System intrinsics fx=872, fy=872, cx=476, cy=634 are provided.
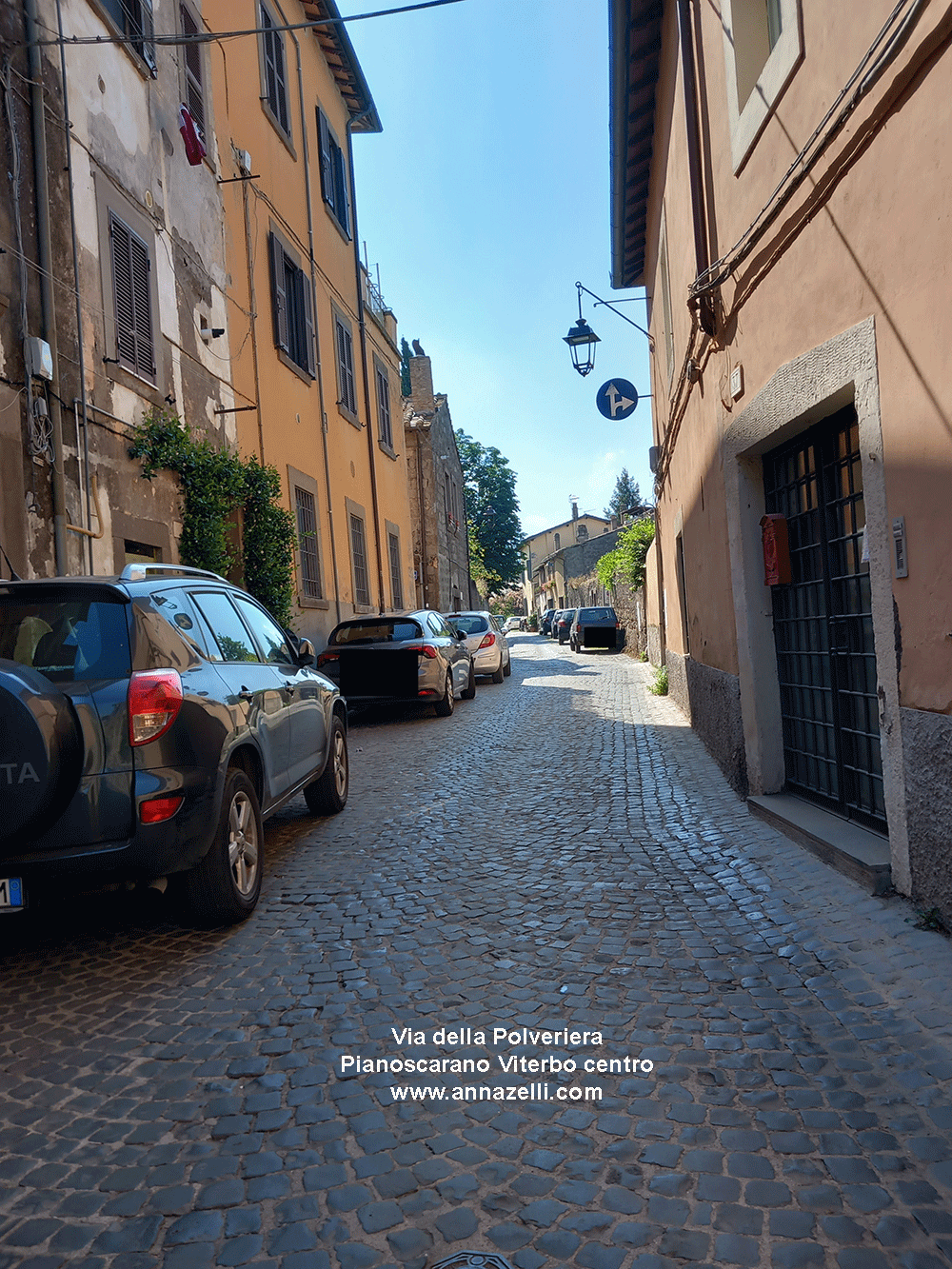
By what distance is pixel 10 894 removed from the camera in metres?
3.34

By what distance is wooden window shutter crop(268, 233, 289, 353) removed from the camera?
43.8ft

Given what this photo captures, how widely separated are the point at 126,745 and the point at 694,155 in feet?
20.4

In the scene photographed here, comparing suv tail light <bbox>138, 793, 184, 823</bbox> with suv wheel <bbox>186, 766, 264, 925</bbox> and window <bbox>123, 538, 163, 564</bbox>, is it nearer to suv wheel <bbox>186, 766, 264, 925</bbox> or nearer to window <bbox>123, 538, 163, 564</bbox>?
suv wheel <bbox>186, 766, 264, 925</bbox>

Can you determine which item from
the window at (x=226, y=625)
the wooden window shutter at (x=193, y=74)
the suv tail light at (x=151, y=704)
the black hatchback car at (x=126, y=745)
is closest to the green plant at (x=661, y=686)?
the window at (x=226, y=625)

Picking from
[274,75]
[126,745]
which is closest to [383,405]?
[274,75]

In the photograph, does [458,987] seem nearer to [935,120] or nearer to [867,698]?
[867,698]

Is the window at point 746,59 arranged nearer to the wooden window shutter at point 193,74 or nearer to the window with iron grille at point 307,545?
the wooden window shutter at point 193,74

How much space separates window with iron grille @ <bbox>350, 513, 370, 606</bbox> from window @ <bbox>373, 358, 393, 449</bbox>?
132 inches

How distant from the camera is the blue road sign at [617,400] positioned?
550 inches

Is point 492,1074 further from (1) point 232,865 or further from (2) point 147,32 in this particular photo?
(2) point 147,32

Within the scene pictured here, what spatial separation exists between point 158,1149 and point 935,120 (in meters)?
4.22

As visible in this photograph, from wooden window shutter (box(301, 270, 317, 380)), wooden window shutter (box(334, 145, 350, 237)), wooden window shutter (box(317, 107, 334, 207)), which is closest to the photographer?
wooden window shutter (box(301, 270, 317, 380))

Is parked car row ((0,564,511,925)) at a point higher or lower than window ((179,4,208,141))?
lower

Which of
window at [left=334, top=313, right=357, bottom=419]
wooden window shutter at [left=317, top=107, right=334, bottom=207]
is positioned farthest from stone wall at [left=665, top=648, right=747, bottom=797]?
wooden window shutter at [left=317, top=107, right=334, bottom=207]
